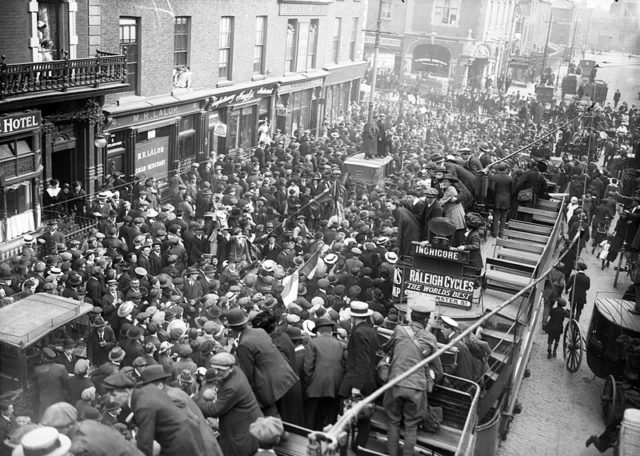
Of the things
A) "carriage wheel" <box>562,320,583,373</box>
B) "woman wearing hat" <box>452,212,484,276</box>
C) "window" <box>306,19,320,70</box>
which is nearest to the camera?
"woman wearing hat" <box>452,212,484,276</box>

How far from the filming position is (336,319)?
36.1 feet

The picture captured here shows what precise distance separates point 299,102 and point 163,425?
1237 inches

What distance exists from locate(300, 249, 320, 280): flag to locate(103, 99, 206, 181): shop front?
24.9ft

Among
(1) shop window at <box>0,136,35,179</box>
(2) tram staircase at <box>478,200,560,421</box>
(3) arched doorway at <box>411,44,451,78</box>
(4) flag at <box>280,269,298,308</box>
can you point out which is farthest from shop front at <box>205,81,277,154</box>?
(3) arched doorway at <box>411,44,451,78</box>

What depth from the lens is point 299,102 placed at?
36.6 metres

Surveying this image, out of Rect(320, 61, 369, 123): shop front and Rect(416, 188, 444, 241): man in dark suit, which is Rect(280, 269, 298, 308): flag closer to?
Rect(416, 188, 444, 241): man in dark suit

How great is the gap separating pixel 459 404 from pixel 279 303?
4.81 metres

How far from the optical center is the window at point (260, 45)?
100 feet

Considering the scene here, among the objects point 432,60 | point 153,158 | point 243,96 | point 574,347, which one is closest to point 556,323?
point 574,347

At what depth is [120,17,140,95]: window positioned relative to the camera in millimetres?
21453

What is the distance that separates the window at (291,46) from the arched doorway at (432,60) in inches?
1091

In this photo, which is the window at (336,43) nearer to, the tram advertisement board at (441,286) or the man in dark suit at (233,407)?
the tram advertisement board at (441,286)

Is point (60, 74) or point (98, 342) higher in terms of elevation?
point (60, 74)

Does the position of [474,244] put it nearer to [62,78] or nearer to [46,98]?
[46,98]
